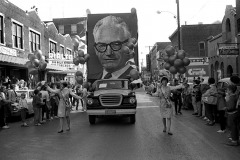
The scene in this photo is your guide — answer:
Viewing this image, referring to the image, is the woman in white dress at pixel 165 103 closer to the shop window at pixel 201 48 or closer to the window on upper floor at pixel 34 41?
the window on upper floor at pixel 34 41

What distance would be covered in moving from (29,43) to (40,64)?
530 inches

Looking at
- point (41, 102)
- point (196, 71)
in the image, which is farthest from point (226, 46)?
point (41, 102)

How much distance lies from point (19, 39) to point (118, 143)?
19377 mm

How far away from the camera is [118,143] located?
7926 mm

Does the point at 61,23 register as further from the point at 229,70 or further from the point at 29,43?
the point at 229,70

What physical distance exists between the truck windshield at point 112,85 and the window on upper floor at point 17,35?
13.8m

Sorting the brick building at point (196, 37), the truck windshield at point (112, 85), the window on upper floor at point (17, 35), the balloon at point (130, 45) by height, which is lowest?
the truck windshield at point (112, 85)

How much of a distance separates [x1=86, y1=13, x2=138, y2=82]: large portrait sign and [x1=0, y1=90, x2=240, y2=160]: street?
327cm

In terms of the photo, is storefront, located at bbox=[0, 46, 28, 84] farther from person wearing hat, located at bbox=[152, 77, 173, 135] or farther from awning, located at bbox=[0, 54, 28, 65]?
person wearing hat, located at bbox=[152, 77, 173, 135]

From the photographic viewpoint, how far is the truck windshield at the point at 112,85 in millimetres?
12383

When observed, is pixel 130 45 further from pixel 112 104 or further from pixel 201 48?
pixel 201 48

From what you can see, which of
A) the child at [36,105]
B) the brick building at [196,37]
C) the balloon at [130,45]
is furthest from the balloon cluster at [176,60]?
the brick building at [196,37]

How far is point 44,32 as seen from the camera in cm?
3139

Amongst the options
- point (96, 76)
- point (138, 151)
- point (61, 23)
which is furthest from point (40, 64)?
point (61, 23)
